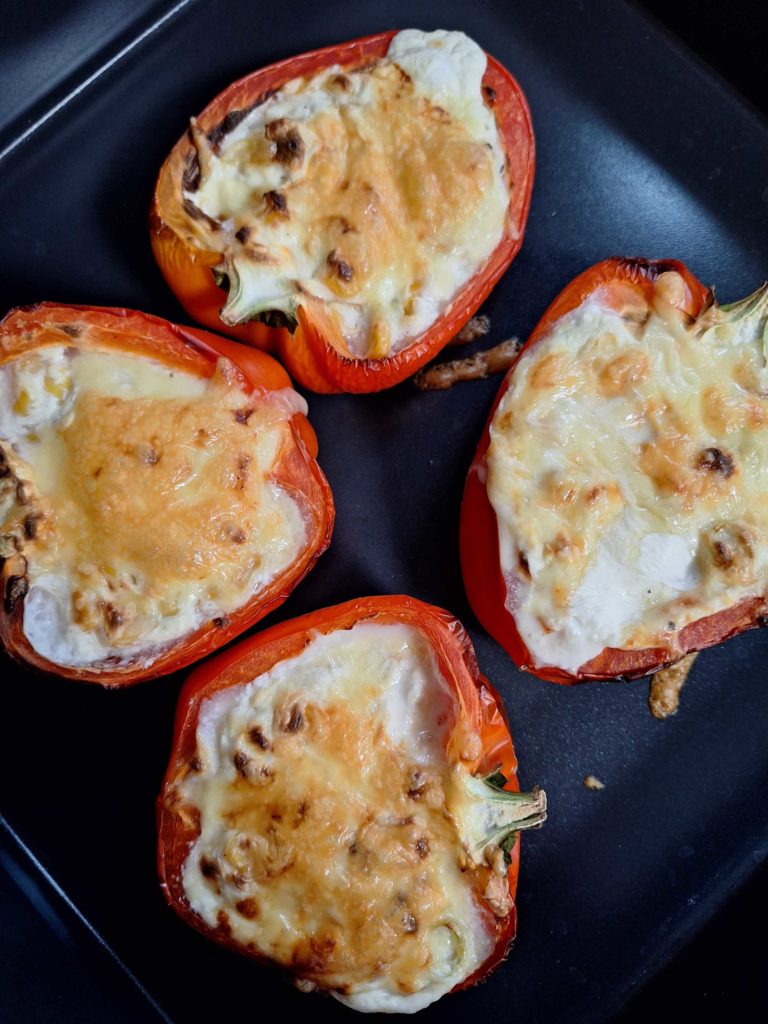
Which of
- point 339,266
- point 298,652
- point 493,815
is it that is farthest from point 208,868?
point 339,266

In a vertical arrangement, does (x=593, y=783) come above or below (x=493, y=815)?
below

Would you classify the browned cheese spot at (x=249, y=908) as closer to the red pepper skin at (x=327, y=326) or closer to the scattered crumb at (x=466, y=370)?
the red pepper skin at (x=327, y=326)

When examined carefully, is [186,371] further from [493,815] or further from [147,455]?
[493,815]

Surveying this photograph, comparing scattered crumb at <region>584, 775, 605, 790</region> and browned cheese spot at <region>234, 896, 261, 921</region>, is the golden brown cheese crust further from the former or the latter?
scattered crumb at <region>584, 775, 605, 790</region>

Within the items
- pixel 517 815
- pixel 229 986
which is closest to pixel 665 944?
pixel 517 815

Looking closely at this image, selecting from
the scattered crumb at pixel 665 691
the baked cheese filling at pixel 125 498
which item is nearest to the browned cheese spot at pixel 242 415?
the baked cheese filling at pixel 125 498

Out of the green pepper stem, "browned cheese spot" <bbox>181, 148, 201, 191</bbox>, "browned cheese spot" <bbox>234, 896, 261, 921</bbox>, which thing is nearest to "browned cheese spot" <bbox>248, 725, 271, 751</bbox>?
"browned cheese spot" <bbox>234, 896, 261, 921</bbox>

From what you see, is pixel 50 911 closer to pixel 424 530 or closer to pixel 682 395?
pixel 424 530

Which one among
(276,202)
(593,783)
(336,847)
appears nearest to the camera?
(336,847)
